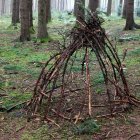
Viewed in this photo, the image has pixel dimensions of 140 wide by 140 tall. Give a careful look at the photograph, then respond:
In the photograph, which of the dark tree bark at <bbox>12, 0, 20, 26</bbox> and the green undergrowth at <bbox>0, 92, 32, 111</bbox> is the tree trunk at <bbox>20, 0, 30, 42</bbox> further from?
the dark tree bark at <bbox>12, 0, 20, 26</bbox>

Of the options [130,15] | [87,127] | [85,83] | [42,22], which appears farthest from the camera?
[130,15]

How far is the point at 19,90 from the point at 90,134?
258cm

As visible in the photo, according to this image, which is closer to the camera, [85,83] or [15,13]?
[85,83]

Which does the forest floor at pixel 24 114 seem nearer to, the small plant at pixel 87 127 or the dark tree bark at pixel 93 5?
the small plant at pixel 87 127

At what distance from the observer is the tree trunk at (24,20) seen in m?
13.7

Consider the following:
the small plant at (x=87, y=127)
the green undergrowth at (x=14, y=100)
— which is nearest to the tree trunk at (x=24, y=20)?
the green undergrowth at (x=14, y=100)

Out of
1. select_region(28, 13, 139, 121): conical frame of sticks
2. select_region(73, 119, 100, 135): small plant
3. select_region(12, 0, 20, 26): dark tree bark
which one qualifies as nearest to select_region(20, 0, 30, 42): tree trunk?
select_region(12, 0, 20, 26): dark tree bark

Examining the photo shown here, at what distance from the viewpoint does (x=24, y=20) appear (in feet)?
46.1

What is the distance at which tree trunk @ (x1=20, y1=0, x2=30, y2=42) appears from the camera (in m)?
13.7

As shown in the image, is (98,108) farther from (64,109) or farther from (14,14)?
(14,14)

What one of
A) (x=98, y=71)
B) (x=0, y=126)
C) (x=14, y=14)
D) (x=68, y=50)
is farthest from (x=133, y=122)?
(x=14, y=14)

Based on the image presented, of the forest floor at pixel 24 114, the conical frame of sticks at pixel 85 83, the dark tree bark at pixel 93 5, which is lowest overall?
the forest floor at pixel 24 114

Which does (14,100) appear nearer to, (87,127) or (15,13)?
(87,127)

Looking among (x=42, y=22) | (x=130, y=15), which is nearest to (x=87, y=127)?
(x=42, y=22)
